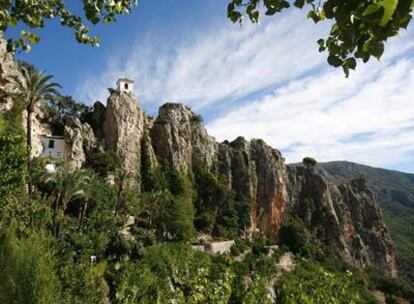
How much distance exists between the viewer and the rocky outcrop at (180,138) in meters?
56.8

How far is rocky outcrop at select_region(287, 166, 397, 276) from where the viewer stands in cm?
7156

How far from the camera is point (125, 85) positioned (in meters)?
59.1

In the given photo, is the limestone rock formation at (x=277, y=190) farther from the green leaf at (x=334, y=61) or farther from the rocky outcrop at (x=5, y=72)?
the green leaf at (x=334, y=61)

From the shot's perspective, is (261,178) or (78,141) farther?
(261,178)

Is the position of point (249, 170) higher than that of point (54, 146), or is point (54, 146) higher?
point (54, 146)

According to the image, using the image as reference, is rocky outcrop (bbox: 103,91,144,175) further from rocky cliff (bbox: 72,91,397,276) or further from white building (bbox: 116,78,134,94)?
white building (bbox: 116,78,134,94)

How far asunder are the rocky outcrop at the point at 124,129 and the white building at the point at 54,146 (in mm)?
6423

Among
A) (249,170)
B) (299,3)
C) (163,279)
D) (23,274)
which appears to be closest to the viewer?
(299,3)

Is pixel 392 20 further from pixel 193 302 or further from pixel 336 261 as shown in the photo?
pixel 336 261

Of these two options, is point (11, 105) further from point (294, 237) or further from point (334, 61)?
point (294, 237)

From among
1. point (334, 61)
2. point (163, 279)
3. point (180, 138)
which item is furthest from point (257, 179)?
point (334, 61)

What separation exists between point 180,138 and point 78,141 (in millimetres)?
16856

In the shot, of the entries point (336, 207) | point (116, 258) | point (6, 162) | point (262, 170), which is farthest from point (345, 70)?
point (336, 207)

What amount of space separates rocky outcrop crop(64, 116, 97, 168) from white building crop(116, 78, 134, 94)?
10968 millimetres
